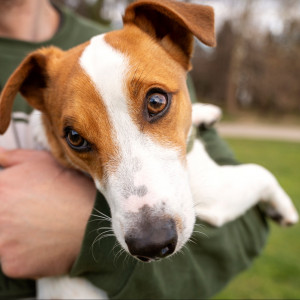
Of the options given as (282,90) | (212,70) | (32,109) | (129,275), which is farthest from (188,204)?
(212,70)

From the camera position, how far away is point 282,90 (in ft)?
79.5

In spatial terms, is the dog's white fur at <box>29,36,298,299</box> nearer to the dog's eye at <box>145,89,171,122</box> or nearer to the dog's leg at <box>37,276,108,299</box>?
the dog's leg at <box>37,276,108,299</box>

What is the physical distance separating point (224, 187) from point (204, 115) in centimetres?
78

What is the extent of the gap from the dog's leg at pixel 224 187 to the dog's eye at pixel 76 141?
716mm

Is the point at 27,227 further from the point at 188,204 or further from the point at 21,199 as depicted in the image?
the point at 188,204

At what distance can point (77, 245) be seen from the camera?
6.63 feet

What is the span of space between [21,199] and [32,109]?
0.93m

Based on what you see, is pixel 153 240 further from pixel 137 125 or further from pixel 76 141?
pixel 76 141

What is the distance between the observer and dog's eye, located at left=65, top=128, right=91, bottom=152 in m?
2.02

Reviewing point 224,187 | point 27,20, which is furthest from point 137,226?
point 27,20

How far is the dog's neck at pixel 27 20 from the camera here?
2.84 metres

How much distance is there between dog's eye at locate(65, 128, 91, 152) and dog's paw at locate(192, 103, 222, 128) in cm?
116

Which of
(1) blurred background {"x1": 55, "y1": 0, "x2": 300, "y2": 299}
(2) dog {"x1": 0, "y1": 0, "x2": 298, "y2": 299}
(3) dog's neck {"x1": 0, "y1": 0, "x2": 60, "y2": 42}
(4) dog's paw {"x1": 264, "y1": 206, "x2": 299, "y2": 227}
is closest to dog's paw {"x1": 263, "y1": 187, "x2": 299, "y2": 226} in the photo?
(4) dog's paw {"x1": 264, "y1": 206, "x2": 299, "y2": 227}

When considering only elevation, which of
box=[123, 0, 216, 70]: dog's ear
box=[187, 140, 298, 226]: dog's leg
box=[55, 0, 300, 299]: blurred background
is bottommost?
box=[55, 0, 300, 299]: blurred background
